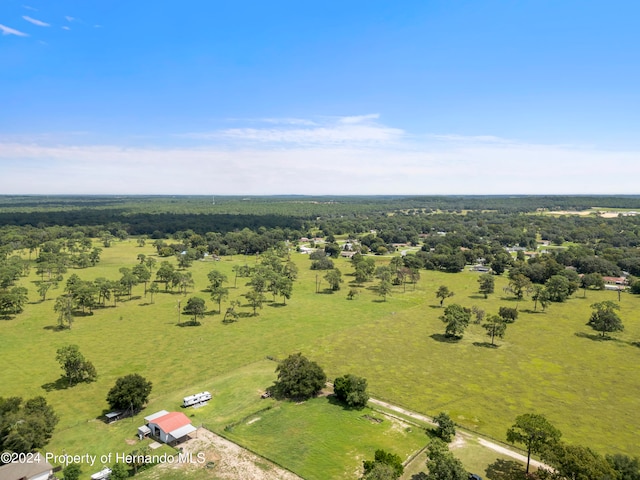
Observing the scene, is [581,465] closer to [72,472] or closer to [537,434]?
[537,434]

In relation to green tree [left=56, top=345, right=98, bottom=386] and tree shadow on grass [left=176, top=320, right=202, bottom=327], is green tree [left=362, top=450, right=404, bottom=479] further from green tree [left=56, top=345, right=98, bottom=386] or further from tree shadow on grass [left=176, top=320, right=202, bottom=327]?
tree shadow on grass [left=176, top=320, right=202, bottom=327]

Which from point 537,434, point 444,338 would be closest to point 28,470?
point 537,434

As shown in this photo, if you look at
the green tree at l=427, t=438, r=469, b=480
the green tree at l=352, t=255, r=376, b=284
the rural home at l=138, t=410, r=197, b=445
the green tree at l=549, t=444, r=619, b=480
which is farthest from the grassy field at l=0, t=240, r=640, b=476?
the green tree at l=352, t=255, r=376, b=284

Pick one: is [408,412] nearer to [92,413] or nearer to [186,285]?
[92,413]

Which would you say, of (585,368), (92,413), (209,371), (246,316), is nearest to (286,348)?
(209,371)

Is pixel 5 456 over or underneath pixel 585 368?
over

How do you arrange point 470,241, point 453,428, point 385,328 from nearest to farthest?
point 453,428 < point 385,328 < point 470,241
